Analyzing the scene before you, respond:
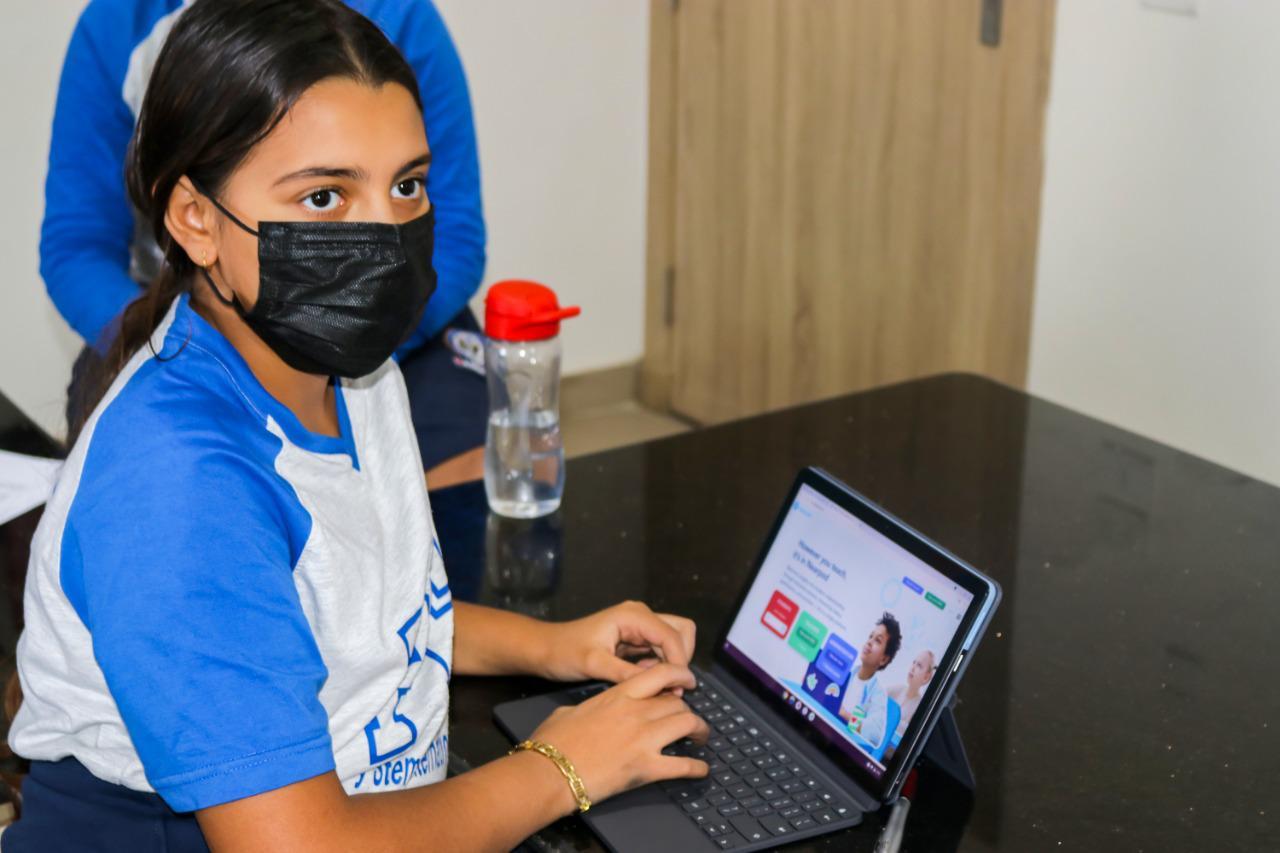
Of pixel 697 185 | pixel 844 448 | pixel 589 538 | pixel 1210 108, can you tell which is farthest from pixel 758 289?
pixel 589 538

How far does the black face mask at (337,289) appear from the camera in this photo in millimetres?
1114

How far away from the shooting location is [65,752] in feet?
3.74

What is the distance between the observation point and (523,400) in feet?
5.50

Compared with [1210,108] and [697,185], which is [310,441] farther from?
[697,185]

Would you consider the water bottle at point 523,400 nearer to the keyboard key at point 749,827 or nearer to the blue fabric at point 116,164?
the blue fabric at point 116,164

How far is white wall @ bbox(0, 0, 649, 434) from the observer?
9.82 feet

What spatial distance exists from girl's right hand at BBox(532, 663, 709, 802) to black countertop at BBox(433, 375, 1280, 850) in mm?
49

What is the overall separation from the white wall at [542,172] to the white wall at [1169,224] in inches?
49.1

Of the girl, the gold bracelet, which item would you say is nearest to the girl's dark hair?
the girl

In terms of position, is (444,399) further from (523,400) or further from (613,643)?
(613,643)

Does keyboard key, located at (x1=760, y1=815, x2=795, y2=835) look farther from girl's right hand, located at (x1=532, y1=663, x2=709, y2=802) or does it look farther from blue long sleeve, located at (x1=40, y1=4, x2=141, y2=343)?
blue long sleeve, located at (x1=40, y1=4, x2=141, y2=343)

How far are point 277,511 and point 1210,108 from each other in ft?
6.37

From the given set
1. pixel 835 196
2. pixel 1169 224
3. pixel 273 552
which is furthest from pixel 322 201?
pixel 835 196

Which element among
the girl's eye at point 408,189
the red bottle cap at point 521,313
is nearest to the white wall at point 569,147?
the red bottle cap at point 521,313
